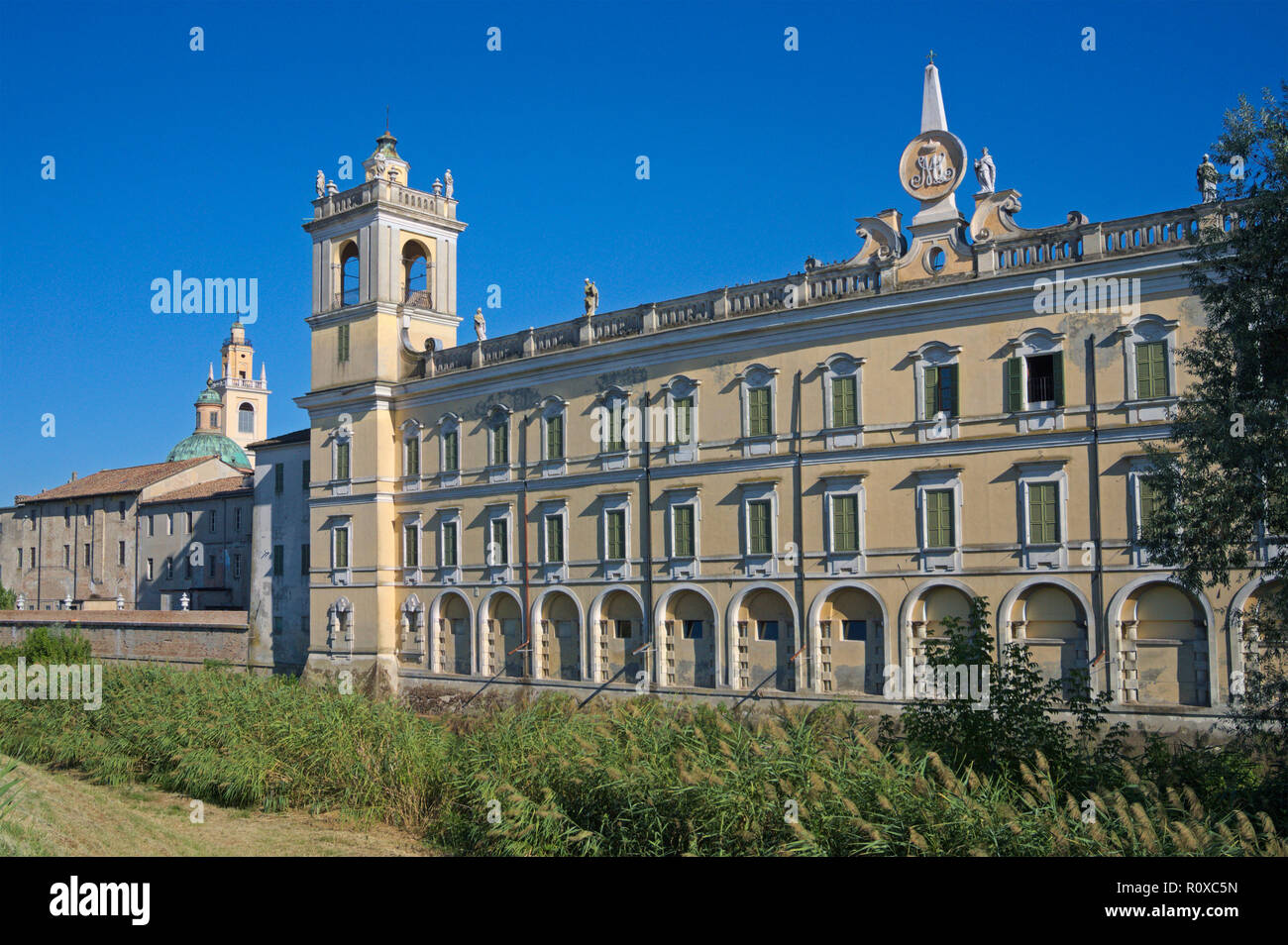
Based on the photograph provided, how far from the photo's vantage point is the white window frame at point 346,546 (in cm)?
4088

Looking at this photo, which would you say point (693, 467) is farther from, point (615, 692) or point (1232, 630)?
point (1232, 630)

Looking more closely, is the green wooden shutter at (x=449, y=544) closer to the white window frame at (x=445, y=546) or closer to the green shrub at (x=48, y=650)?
the white window frame at (x=445, y=546)

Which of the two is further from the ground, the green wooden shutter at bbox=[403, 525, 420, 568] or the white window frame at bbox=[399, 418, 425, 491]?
the white window frame at bbox=[399, 418, 425, 491]

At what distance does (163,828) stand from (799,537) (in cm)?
1639

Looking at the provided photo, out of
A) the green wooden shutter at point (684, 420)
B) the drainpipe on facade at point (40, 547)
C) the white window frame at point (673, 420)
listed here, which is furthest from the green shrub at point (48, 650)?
the drainpipe on facade at point (40, 547)

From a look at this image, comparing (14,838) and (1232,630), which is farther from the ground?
(1232,630)

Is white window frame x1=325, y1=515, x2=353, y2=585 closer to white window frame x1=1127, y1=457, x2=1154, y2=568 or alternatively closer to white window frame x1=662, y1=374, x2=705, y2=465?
white window frame x1=662, y1=374, x2=705, y2=465

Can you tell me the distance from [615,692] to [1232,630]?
1655cm

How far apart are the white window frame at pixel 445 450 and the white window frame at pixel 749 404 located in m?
11.5

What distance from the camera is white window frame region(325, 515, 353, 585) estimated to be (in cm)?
4088

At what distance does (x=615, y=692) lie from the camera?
33406 millimetres

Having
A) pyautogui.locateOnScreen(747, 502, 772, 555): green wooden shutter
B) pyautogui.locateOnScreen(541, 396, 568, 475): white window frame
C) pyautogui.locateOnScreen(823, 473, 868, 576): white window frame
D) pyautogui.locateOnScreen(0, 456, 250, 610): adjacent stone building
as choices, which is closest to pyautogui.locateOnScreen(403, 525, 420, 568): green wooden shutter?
pyautogui.locateOnScreen(541, 396, 568, 475): white window frame

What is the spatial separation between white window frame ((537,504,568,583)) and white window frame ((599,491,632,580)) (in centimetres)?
143
